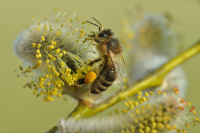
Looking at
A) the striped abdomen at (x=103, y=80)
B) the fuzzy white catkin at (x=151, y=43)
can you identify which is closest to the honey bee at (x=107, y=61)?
the striped abdomen at (x=103, y=80)

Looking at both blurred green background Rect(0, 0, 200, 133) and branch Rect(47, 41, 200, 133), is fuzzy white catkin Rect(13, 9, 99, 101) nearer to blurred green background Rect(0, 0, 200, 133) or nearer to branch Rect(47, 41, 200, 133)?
branch Rect(47, 41, 200, 133)

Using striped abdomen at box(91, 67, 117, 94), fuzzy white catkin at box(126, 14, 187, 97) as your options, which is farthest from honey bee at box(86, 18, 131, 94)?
fuzzy white catkin at box(126, 14, 187, 97)

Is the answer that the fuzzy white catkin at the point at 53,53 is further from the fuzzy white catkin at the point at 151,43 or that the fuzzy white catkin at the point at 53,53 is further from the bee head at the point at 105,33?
the fuzzy white catkin at the point at 151,43

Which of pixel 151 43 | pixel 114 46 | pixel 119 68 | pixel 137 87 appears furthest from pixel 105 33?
pixel 151 43

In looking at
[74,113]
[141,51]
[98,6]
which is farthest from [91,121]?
[98,6]

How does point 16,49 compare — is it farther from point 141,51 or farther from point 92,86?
point 141,51
